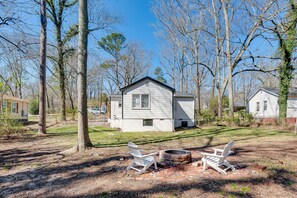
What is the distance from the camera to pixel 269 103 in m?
22.1

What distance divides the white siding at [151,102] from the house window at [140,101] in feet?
0.78

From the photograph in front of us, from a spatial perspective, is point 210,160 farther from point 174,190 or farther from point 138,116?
point 138,116

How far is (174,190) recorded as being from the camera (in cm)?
375

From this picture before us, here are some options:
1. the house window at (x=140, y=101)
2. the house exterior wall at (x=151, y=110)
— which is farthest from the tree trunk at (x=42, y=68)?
the house window at (x=140, y=101)

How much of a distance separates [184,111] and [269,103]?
1276 cm

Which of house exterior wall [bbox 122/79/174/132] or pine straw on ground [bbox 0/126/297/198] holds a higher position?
house exterior wall [bbox 122/79/174/132]

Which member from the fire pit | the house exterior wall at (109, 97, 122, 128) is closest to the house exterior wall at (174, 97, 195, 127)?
the house exterior wall at (109, 97, 122, 128)

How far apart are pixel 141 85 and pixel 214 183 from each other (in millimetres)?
10722

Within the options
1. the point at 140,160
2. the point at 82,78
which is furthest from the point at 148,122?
the point at 140,160

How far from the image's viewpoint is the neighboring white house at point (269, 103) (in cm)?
2041

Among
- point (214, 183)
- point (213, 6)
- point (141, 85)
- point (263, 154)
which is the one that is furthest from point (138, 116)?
point (213, 6)

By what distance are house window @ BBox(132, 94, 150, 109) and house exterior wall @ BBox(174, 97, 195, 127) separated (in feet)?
11.7

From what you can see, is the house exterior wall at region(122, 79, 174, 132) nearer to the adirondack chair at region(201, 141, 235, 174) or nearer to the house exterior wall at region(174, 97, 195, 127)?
the house exterior wall at region(174, 97, 195, 127)

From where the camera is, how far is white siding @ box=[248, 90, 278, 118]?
21172 millimetres
